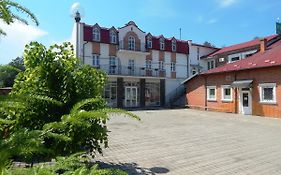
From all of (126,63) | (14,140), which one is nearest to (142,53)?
(126,63)

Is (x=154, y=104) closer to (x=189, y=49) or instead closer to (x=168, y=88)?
(x=168, y=88)

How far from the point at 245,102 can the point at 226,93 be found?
2.27m

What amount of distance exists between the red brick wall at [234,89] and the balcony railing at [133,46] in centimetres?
721

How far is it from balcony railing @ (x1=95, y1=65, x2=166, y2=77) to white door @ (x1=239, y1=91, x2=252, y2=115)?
1325cm

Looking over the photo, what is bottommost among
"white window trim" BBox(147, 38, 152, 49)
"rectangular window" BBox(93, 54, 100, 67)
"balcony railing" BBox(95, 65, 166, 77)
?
"balcony railing" BBox(95, 65, 166, 77)

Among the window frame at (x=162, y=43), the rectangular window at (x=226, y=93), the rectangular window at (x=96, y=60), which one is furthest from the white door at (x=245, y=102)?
the rectangular window at (x=96, y=60)

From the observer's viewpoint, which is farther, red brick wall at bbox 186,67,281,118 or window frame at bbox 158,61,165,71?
window frame at bbox 158,61,165,71

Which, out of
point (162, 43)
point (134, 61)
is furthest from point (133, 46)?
point (162, 43)

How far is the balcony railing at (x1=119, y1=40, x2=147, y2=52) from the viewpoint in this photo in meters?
32.1

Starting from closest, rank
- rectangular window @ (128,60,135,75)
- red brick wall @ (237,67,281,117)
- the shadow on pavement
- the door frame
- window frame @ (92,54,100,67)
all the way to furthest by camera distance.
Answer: the shadow on pavement, red brick wall @ (237,67,281,117), the door frame, window frame @ (92,54,100,67), rectangular window @ (128,60,135,75)

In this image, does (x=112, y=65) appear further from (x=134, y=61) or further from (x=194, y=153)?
(x=194, y=153)

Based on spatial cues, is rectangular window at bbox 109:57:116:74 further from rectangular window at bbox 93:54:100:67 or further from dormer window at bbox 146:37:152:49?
dormer window at bbox 146:37:152:49

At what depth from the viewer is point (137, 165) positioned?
705cm

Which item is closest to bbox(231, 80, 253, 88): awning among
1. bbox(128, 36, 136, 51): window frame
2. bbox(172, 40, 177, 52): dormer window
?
bbox(128, 36, 136, 51): window frame
